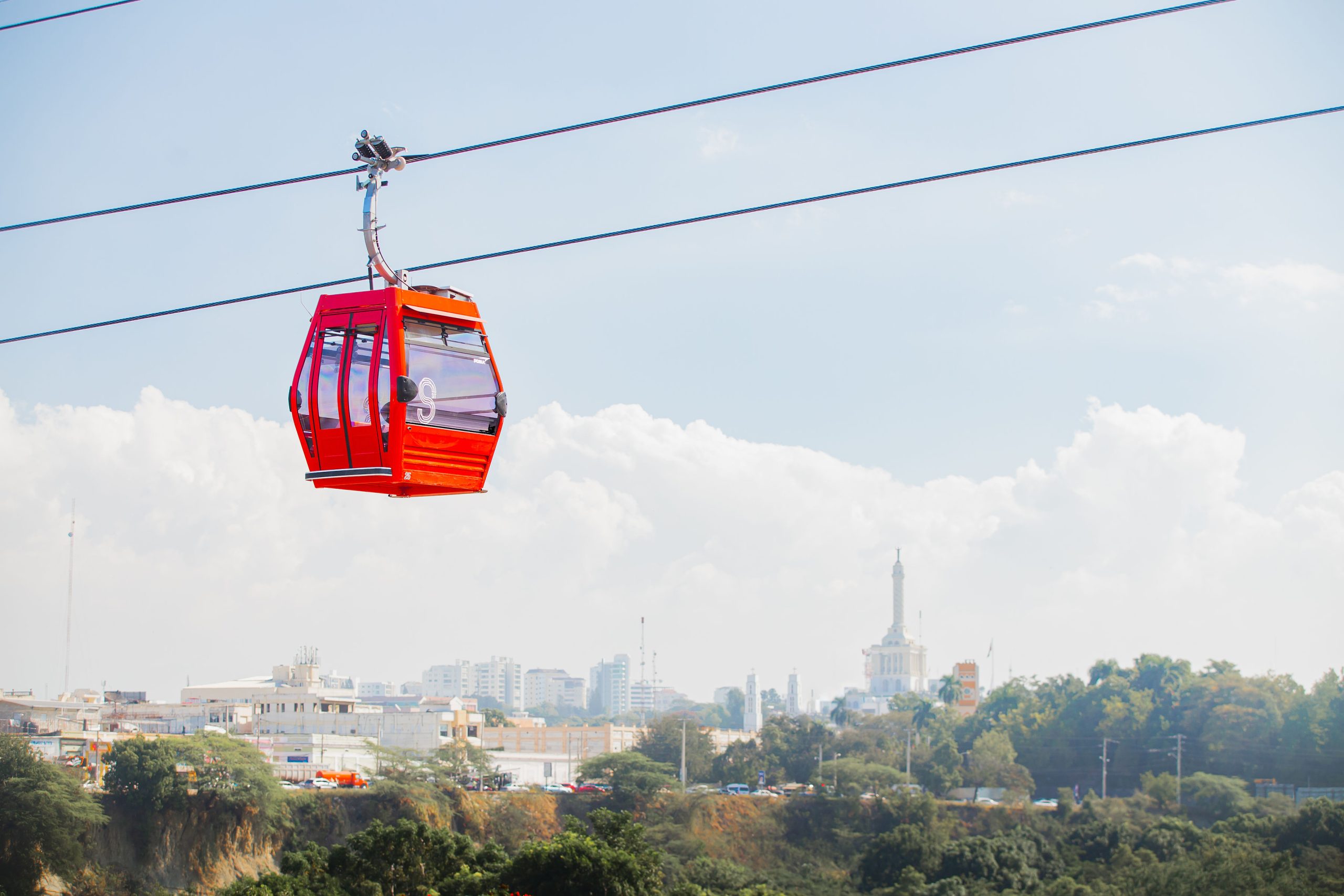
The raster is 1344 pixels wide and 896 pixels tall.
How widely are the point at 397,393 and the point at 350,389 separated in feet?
1.49

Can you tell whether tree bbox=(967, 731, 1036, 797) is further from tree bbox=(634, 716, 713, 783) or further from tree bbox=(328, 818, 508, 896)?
tree bbox=(328, 818, 508, 896)

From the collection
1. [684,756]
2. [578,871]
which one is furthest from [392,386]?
[684,756]

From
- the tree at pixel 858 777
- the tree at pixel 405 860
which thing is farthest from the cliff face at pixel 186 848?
the tree at pixel 858 777

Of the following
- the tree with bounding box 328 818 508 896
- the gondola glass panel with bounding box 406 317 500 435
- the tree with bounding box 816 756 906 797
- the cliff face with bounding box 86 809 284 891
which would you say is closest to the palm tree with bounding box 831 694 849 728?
the tree with bounding box 816 756 906 797

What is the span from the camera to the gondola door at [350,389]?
9.98 m

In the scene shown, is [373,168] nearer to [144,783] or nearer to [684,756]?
[144,783]

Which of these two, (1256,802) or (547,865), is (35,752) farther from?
(1256,802)

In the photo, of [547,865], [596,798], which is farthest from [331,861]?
[596,798]

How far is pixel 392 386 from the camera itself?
9938mm

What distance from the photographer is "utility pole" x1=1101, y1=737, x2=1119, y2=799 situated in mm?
94625

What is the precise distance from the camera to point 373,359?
32.7ft

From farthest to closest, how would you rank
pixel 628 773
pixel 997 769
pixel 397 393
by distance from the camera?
pixel 997 769, pixel 628 773, pixel 397 393

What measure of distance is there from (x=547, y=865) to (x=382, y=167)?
22086 mm

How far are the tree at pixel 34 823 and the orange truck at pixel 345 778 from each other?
1742 cm
